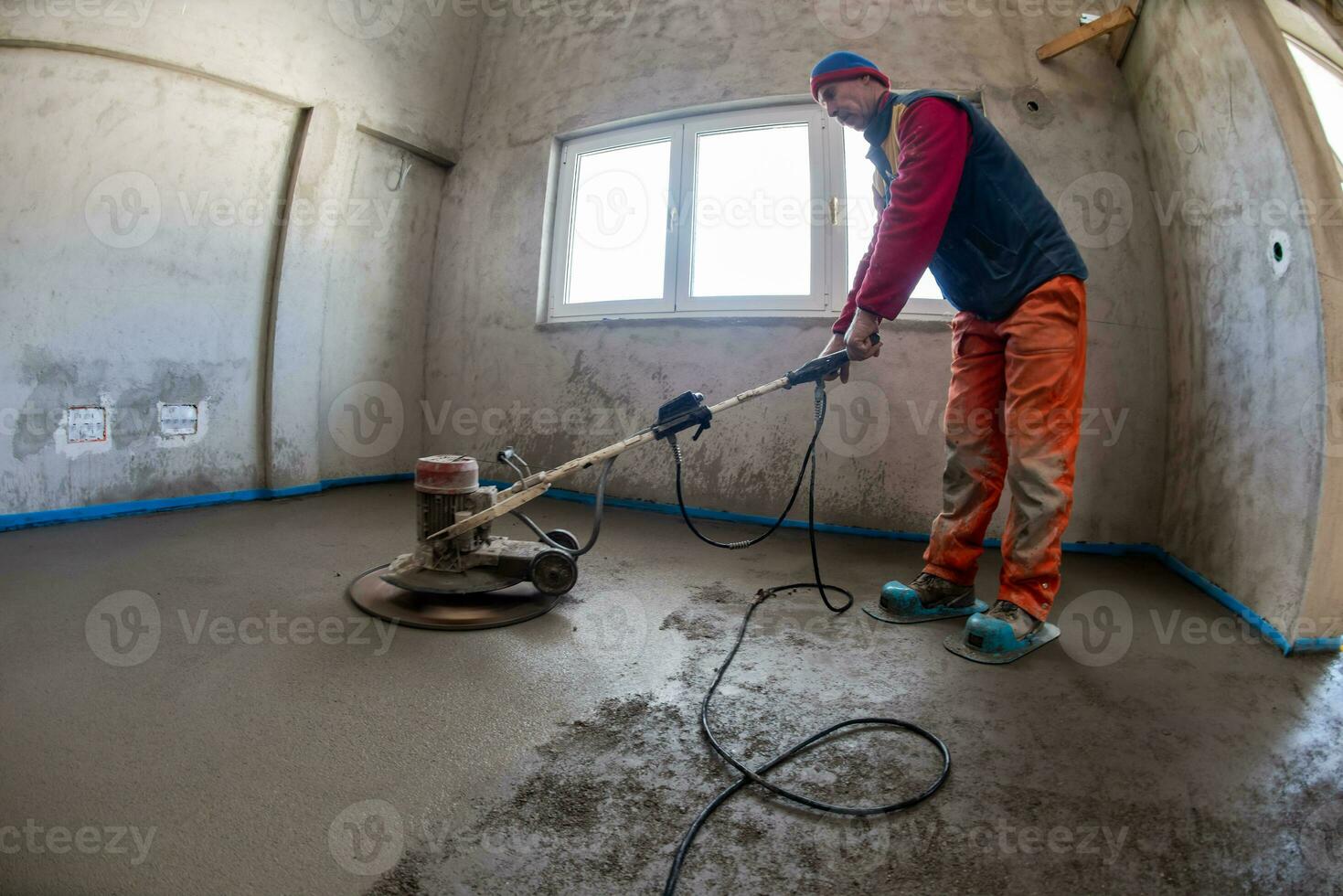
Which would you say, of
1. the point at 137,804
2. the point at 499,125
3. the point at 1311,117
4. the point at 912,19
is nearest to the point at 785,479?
the point at 1311,117

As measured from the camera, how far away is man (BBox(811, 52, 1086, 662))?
159 cm

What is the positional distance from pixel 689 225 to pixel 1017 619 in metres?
2.52

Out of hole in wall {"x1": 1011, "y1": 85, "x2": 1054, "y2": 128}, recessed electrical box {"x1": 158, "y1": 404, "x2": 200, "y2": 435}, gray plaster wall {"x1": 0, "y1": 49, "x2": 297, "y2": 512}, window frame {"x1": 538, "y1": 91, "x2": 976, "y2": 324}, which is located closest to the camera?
gray plaster wall {"x1": 0, "y1": 49, "x2": 297, "y2": 512}

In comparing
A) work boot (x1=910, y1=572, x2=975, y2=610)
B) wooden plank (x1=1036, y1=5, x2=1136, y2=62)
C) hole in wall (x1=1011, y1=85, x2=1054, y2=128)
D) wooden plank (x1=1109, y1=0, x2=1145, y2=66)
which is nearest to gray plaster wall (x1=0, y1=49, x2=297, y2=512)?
work boot (x1=910, y1=572, x2=975, y2=610)

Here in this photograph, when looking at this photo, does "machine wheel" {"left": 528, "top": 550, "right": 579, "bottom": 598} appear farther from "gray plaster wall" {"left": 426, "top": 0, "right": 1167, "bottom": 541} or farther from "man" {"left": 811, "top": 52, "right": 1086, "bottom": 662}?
"gray plaster wall" {"left": 426, "top": 0, "right": 1167, "bottom": 541}

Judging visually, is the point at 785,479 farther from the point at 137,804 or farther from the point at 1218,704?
the point at 137,804

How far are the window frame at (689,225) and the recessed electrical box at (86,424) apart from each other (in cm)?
209

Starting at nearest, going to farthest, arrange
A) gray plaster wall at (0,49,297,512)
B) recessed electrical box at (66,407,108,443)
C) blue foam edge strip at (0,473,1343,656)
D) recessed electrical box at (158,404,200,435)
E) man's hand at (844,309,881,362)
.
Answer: man's hand at (844,309,881,362)
blue foam edge strip at (0,473,1343,656)
gray plaster wall at (0,49,297,512)
recessed electrical box at (66,407,108,443)
recessed electrical box at (158,404,200,435)

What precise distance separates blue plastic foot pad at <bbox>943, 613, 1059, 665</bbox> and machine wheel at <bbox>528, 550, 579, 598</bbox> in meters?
1.07

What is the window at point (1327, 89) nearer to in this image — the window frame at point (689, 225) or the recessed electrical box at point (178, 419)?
the window frame at point (689, 225)

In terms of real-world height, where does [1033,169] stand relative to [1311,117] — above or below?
above

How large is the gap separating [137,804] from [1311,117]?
324cm

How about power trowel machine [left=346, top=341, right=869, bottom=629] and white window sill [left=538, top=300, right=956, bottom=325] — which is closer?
power trowel machine [left=346, top=341, right=869, bottom=629]

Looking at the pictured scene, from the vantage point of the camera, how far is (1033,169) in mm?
2723
